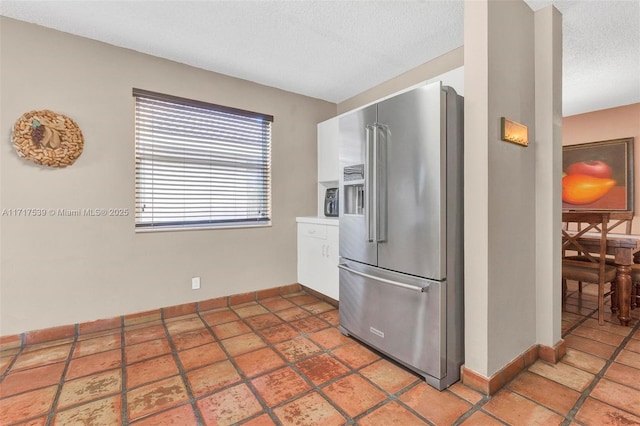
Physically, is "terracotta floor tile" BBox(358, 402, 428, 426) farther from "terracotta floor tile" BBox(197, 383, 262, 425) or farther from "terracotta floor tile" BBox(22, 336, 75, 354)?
"terracotta floor tile" BBox(22, 336, 75, 354)

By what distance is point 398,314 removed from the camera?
1.96 meters

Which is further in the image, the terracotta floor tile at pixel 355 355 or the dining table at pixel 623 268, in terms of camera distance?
the dining table at pixel 623 268

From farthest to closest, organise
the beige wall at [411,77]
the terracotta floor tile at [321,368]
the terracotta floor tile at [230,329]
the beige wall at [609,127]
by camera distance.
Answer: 1. the beige wall at [609,127]
2. the beige wall at [411,77]
3. the terracotta floor tile at [230,329]
4. the terracotta floor tile at [321,368]

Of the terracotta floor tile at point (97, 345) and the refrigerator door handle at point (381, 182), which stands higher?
the refrigerator door handle at point (381, 182)

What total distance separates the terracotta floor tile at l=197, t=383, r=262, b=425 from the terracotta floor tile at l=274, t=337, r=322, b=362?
438mm

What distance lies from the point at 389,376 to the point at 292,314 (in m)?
1.28

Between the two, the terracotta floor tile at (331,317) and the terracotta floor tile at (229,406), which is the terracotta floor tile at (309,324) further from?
the terracotta floor tile at (229,406)

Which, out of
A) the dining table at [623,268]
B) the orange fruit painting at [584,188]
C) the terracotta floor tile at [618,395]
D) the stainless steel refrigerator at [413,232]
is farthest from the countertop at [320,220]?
the orange fruit painting at [584,188]

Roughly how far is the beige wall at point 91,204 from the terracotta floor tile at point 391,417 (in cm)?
209

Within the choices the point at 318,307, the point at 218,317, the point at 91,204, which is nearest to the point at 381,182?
the point at 318,307

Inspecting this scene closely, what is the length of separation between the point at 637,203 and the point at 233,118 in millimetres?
5051

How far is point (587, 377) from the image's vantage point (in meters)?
1.84

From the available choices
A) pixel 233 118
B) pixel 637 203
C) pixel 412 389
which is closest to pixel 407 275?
pixel 412 389

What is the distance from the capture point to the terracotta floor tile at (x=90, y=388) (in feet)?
5.51
